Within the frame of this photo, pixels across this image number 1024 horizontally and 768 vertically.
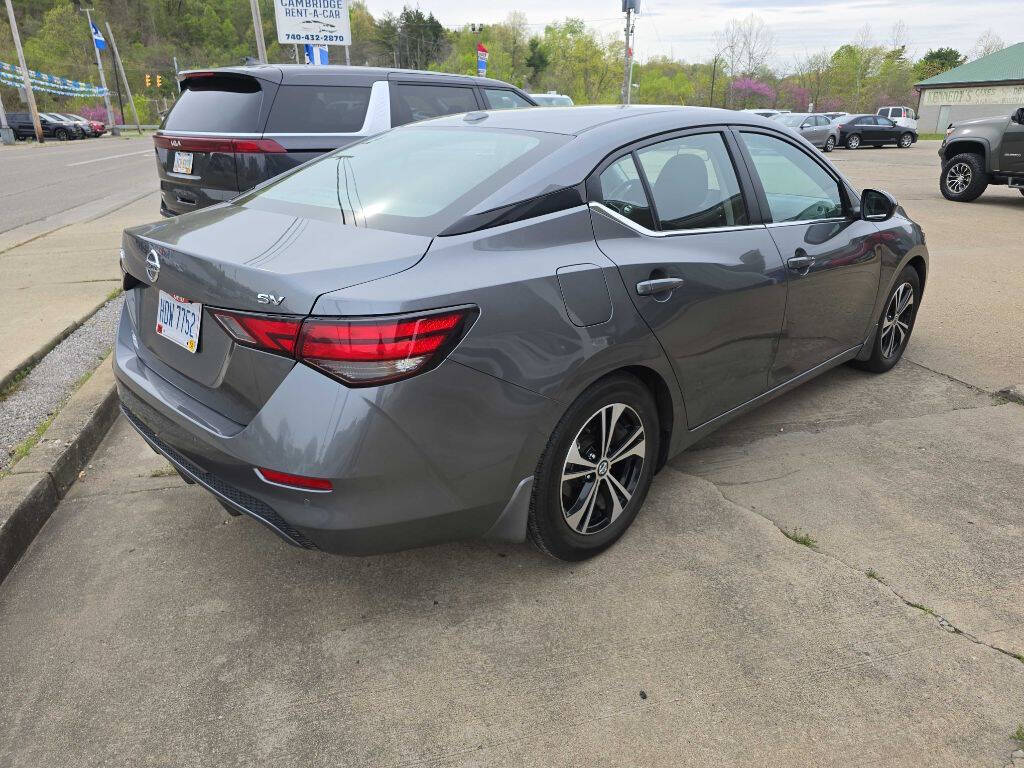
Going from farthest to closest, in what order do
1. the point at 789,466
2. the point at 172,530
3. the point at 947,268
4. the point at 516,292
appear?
the point at 947,268 → the point at 789,466 → the point at 172,530 → the point at 516,292

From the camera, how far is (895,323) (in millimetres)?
4633

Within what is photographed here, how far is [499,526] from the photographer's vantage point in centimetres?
240

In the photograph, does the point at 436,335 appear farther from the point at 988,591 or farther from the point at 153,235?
the point at 988,591

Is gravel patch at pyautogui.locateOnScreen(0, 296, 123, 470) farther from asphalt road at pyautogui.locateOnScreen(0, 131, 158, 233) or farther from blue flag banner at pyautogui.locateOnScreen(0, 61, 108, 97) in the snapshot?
blue flag banner at pyautogui.locateOnScreen(0, 61, 108, 97)

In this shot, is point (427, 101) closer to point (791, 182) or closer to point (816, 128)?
point (791, 182)

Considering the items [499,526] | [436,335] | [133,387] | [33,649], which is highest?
[436,335]

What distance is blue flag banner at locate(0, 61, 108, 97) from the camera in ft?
160

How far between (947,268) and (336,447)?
7.73 meters

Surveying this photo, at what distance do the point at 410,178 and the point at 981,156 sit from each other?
13.0 metres

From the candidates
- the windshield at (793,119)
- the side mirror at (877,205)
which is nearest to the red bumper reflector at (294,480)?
the side mirror at (877,205)

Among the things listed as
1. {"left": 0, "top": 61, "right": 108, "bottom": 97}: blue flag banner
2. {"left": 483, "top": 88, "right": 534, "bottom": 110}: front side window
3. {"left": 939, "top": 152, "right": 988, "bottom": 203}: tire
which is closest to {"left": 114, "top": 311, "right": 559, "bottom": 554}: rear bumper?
{"left": 483, "top": 88, "right": 534, "bottom": 110}: front side window

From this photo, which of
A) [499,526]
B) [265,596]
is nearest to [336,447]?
[499,526]

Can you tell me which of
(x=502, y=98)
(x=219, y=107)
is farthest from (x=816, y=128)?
(x=219, y=107)

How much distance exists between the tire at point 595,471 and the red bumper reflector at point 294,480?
72cm
